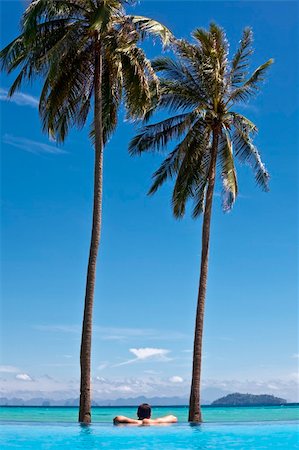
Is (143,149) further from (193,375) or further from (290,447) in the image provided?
(290,447)

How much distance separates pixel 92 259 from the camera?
2259 cm

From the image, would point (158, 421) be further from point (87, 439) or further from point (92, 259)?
point (92, 259)

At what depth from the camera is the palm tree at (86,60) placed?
74.7ft

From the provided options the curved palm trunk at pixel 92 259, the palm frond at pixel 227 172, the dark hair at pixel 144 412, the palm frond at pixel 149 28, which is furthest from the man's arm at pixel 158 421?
the palm frond at pixel 149 28

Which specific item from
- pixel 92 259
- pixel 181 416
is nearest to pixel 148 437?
pixel 92 259

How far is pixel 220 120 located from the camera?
26.2m

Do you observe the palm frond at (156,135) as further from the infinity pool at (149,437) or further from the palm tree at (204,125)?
the infinity pool at (149,437)

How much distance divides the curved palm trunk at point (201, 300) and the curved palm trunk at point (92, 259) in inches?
155

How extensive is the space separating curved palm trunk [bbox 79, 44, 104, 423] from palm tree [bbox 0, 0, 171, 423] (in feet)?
0.11

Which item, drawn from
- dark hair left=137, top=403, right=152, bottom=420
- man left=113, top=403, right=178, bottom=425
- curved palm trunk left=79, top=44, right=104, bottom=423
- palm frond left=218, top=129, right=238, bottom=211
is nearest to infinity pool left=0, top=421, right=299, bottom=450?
man left=113, top=403, right=178, bottom=425

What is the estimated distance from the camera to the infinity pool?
16.1 meters

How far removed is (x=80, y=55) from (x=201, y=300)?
30.6ft

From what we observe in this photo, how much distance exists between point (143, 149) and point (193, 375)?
893 centimetres

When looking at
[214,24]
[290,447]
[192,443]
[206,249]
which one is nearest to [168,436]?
[192,443]
